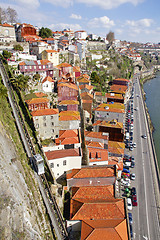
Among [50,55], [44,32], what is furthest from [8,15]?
[50,55]

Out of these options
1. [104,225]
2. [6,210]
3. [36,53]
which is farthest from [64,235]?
[36,53]

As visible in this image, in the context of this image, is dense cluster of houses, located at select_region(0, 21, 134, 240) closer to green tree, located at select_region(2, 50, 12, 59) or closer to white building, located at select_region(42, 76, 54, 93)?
white building, located at select_region(42, 76, 54, 93)

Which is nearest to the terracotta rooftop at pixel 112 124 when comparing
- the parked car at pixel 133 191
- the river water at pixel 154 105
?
the river water at pixel 154 105

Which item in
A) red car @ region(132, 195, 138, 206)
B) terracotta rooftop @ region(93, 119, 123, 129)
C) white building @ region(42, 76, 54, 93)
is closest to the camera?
red car @ region(132, 195, 138, 206)

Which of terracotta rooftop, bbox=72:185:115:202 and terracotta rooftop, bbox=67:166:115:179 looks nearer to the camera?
terracotta rooftop, bbox=72:185:115:202

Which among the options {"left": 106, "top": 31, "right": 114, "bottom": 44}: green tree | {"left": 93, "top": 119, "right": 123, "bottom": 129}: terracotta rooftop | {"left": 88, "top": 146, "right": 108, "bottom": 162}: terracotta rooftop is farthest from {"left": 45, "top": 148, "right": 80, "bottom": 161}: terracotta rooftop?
{"left": 106, "top": 31, "right": 114, "bottom": 44}: green tree

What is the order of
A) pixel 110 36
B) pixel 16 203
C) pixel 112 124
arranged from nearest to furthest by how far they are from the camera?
pixel 16 203, pixel 112 124, pixel 110 36

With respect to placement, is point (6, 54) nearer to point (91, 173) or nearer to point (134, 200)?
point (91, 173)
